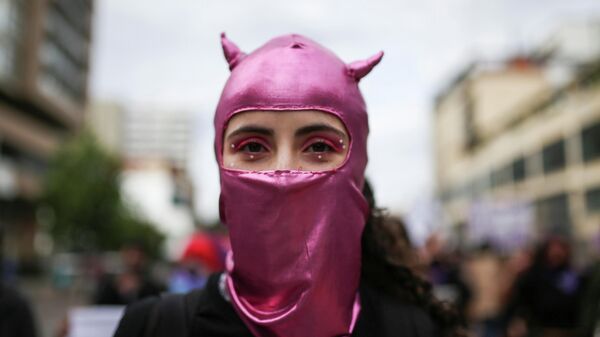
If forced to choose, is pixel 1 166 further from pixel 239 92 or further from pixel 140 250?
pixel 239 92

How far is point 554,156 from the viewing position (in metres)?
41.2

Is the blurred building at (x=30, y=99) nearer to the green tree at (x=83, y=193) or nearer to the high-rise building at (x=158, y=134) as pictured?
the green tree at (x=83, y=193)

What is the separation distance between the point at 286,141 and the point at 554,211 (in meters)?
42.9

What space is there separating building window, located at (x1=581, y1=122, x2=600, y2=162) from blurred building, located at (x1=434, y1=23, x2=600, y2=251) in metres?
0.06

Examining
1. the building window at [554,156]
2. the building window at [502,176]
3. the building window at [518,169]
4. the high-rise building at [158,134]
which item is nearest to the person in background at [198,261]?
the building window at [554,156]

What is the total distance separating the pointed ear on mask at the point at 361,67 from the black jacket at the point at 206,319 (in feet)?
2.12

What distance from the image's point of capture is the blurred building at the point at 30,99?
37.1m

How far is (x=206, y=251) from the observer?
8.20 meters

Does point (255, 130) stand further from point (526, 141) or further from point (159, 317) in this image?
point (526, 141)

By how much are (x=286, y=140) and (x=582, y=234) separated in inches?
1472

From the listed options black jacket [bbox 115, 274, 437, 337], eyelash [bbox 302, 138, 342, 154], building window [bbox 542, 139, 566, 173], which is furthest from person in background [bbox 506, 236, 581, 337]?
building window [bbox 542, 139, 566, 173]

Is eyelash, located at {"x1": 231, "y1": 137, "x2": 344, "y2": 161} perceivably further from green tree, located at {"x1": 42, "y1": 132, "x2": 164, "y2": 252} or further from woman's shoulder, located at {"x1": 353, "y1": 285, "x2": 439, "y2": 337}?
green tree, located at {"x1": 42, "y1": 132, "x2": 164, "y2": 252}

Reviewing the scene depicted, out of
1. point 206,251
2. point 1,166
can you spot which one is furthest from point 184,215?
point 206,251

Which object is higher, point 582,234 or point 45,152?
point 45,152
